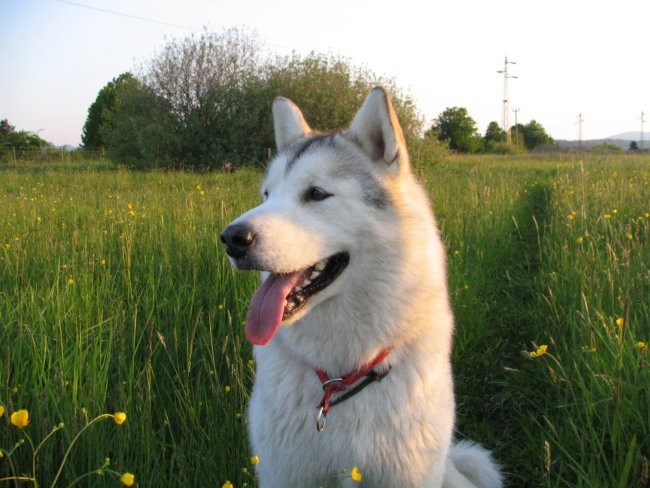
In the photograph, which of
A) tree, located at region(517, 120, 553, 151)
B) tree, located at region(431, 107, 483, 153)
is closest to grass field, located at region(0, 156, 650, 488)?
tree, located at region(431, 107, 483, 153)

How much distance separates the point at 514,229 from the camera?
6285 mm

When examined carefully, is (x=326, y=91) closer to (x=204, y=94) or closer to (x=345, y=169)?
(x=204, y=94)

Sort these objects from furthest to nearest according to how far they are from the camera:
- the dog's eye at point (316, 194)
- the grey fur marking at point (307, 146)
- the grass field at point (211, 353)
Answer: the grey fur marking at point (307, 146) → the dog's eye at point (316, 194) → the grass field at point (211, 353)

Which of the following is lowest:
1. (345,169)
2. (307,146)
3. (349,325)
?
(349,325)

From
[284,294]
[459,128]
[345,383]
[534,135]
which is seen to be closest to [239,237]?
[284,294]

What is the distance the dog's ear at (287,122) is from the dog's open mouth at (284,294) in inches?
35.8

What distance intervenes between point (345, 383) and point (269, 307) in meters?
0.43

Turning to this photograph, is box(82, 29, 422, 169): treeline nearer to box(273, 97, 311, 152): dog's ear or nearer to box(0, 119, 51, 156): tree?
box(273, 97, 311, 152): dog's ear

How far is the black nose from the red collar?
62 cm

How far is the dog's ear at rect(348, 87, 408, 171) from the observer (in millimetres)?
2158

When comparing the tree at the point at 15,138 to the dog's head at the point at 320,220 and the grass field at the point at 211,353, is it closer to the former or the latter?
the grass field at the point at 211,353

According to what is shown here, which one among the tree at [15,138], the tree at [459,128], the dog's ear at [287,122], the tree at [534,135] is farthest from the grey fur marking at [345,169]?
the tree at [534,135]

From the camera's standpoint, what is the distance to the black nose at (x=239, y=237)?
1797mm

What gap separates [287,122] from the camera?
2.71m
